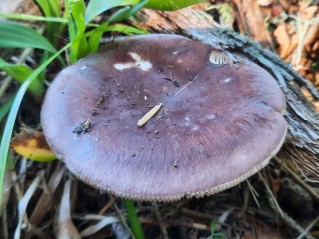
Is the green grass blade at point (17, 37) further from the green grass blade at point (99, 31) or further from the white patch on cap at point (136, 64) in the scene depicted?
the white patch on cap at point (136, 64)

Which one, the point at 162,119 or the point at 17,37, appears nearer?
the point at 162,119

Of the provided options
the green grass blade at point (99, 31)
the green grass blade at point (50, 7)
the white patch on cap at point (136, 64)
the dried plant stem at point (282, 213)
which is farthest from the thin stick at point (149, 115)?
the green grass blade at point (50, 7)

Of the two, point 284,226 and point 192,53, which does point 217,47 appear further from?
point 284,226

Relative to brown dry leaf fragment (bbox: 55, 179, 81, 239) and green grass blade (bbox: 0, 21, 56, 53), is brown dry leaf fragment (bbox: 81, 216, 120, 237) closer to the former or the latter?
brown dry leaf fragment (bbox: 55, 179, 81, 239)

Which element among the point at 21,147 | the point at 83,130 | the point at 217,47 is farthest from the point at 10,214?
the point at 217,47

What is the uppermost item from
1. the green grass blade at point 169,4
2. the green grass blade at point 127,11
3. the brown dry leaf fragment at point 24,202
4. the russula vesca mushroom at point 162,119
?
the green grass blade at point 169,4

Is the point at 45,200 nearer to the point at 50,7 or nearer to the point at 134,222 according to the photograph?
the point at 134,222

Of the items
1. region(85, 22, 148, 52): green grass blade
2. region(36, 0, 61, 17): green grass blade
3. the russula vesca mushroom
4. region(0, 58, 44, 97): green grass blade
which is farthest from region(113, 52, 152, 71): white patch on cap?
region(36, 0, 61, 17): green grass blade

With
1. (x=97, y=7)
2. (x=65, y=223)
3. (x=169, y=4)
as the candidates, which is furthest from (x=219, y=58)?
(x=65, y=223)
